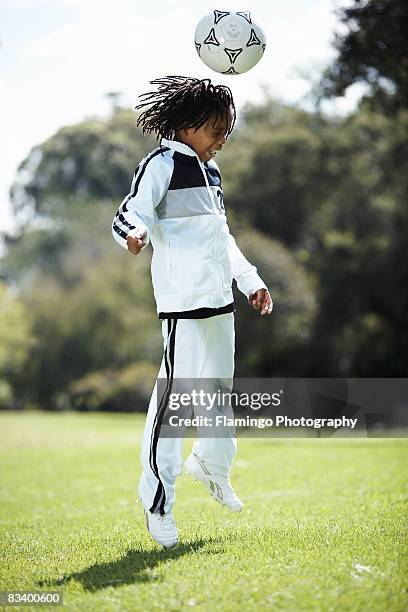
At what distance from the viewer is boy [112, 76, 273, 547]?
155 inches

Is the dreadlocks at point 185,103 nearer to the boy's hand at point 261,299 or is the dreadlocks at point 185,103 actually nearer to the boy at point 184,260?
the boy at point 184,260

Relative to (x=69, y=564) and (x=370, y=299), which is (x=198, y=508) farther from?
(x=370, y=299)

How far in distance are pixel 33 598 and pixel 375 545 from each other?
163 centimetres

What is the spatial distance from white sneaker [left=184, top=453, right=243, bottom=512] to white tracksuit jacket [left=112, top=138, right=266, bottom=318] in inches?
31.5

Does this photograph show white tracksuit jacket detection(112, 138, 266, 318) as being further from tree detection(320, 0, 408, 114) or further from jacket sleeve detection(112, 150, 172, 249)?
tree detection(320, 0, 408, 114)

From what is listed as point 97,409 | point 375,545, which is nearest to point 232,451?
point 375,545

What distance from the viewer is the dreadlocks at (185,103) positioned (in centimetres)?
414

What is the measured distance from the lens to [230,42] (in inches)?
180

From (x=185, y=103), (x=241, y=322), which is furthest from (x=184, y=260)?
(x=241, y=322)

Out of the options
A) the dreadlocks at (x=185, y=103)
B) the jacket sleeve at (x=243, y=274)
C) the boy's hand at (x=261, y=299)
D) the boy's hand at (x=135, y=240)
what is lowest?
the boy's hand at (x=261, y=299)

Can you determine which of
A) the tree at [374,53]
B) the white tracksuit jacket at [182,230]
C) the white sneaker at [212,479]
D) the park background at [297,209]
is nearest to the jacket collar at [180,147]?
the white tracksuit jacket at [182,230]

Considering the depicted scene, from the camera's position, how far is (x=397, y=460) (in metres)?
8.73

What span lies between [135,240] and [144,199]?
376 mm

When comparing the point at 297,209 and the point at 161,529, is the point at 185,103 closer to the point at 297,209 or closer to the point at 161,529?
the point at 161,529
